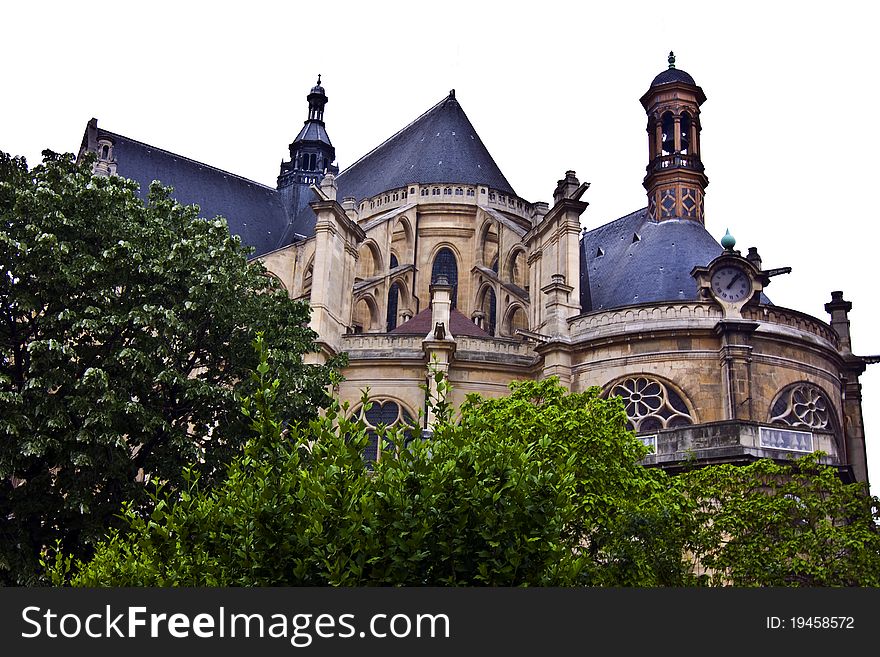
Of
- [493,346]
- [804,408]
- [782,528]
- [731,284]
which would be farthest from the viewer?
[493,346]

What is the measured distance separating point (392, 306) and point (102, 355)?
2247cm

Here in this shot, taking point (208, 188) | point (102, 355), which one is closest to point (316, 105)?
point (208, 188)

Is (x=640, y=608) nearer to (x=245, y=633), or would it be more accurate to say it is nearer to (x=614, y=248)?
(x=245, y=633)

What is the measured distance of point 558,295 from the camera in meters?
31.6

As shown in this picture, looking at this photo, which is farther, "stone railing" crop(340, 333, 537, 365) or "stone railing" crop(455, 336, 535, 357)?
"stone railing" crop(455, 336, 535, 357)

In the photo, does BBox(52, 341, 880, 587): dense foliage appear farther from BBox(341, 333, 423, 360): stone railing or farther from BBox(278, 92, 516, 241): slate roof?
BBox(278, 92, 516, 241): slate roof

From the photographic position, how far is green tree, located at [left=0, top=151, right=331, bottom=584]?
688 inches

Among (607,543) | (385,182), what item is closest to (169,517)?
(607,543)

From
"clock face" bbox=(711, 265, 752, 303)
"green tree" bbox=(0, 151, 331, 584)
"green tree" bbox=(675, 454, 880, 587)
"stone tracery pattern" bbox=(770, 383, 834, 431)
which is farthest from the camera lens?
"clock face" bbox=(711, 265, 752, 303)

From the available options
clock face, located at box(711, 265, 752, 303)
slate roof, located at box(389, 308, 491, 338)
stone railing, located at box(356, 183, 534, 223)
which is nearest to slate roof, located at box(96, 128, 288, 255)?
stone railing, located at box(356, 183, 534, 223)

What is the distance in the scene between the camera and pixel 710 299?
29609mm

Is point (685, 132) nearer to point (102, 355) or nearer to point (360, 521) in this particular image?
point (102, 355)

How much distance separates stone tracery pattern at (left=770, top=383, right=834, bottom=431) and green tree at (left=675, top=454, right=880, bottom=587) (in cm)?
1155

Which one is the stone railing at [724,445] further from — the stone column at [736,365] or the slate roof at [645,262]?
the slate roof at [645,262]
